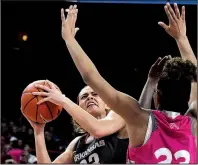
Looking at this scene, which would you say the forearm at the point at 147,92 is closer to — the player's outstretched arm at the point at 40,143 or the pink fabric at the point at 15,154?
the player's outstretched arm at the point at 40,143

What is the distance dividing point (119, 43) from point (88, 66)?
972 centimetres

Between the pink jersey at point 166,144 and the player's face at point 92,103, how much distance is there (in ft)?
3.15

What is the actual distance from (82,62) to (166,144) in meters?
0.52

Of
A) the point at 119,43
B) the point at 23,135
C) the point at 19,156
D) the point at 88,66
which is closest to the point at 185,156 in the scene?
the point at 88,66

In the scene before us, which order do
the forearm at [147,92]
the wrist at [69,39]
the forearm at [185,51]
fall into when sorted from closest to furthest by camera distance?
the wrist at [69,39]
the forearm at [185,51]
the forearm at [147,92]

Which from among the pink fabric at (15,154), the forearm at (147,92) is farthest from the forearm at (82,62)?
the pink fabric at (15,154)

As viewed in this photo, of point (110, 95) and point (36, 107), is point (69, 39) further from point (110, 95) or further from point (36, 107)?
point (36, 107)

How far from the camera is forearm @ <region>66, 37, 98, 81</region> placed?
182 centimetres

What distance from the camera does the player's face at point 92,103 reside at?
9.31ft

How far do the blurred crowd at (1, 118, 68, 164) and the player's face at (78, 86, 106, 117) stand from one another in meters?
4.70

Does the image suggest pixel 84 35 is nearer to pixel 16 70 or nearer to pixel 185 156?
pixel 16 70

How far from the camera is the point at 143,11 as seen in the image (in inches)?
376

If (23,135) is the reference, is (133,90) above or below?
above

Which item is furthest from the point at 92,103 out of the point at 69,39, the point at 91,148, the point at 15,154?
the point at 15,154
